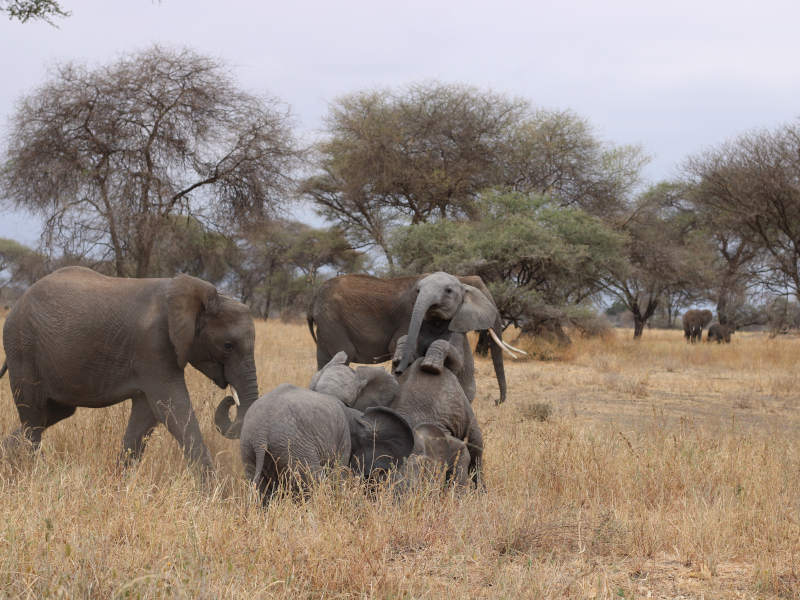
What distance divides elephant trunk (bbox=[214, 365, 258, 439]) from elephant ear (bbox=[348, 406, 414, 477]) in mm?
1291

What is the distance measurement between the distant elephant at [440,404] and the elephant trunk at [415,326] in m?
0.06

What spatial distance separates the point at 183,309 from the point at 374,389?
144 centimetres

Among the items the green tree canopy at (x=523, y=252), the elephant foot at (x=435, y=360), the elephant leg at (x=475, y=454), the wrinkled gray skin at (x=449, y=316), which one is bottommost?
the elephant leg at (x=475, y=454)

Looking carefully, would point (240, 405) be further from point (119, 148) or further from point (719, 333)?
point (719, 333)

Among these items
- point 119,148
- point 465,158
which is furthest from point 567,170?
point 119,148

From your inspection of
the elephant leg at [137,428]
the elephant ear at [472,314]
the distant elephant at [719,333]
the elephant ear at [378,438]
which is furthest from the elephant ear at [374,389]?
the distant elephant at [719,333]

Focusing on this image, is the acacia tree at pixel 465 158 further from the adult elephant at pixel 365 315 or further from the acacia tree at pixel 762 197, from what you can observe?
the adult elephant at pixel 365 315

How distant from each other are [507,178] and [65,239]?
48.5 feet

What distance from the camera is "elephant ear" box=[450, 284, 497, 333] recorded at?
530cm

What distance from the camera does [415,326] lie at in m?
4.98

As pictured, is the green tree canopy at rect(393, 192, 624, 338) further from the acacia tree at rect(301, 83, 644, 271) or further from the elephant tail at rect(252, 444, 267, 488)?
the elephant tail at rect(252, 444, 267, 488)

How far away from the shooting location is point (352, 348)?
8.26 meters

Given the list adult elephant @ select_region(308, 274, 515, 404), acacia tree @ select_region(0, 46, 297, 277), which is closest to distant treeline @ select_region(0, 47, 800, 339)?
acacia tree @ select_region(0, 46, 297, 277)

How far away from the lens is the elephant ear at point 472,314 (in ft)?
17.4
